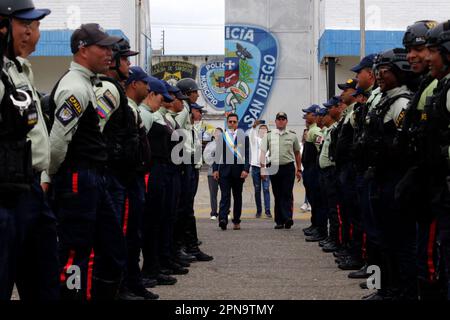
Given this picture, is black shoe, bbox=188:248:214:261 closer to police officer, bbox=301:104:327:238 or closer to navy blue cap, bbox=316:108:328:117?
police officer, bbox=301:104:327:238

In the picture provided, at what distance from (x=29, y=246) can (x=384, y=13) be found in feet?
84.3

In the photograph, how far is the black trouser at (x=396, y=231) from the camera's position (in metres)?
7.16

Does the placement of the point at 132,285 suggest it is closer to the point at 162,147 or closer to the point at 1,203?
the point at 162,147

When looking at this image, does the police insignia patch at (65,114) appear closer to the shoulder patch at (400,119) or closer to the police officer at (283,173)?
the shoulder patch at (400,119)

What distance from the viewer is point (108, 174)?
6898mm

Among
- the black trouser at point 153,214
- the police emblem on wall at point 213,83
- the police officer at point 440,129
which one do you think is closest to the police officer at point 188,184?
the black trouser at point 153,214

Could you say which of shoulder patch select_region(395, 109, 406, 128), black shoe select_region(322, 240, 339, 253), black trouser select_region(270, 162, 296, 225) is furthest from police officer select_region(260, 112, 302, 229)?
shoulder patch select_region(395, 109, 406, 128)

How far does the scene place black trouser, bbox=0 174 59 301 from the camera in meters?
4.48

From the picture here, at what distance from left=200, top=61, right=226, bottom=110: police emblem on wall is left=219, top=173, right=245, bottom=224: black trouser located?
1651 inches

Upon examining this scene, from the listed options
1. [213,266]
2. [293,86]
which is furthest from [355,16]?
[213,266]

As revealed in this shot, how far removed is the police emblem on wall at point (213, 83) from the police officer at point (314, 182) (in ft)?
139

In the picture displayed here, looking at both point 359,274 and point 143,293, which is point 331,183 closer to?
point 359,274

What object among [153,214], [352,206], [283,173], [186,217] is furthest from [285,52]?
[153,214]

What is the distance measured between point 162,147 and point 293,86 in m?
21.7
